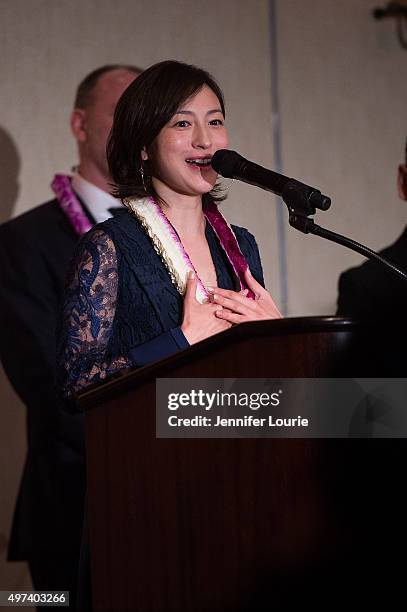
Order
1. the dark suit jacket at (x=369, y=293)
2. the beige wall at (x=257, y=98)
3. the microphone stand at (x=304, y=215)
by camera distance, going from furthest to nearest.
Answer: the beige wall at (x=257, y=98) → the dark suit jacket at (x=369, y=293) → the microphone stand at (x=304, y=215)

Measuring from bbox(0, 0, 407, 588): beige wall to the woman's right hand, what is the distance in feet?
4.56

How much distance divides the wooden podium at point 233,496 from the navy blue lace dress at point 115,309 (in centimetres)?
24

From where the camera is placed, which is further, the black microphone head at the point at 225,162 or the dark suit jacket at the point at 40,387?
the dark suit jacket at the point at 40,387

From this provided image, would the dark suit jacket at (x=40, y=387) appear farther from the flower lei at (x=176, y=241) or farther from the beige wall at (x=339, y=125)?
the beige wall at (x=339, y=125)

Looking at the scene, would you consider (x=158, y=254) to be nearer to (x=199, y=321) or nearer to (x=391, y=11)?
(x=199, y=321)

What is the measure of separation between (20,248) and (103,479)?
1507 mm

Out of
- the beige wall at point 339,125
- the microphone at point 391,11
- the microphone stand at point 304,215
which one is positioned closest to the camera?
the microphone stand at point 304,215

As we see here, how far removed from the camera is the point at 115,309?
71.3 inches

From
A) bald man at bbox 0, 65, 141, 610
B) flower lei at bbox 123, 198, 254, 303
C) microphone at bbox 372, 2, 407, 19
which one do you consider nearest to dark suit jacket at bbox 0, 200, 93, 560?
bald man at bbox 0, 65, 141, 610

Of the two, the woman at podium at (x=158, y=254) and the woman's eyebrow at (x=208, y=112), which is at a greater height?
the woman's eyebrow at (x=208, y=112)

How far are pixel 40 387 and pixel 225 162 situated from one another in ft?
4.38

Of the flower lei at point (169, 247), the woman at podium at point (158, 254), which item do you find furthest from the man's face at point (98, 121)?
the flower lei at point (169, 247)

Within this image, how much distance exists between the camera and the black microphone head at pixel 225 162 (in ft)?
5.57

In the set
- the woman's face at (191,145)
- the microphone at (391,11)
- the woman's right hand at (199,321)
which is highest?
the microphone at (391,11)
